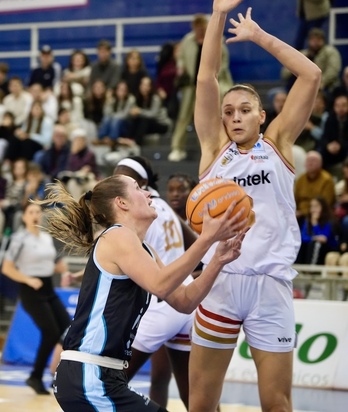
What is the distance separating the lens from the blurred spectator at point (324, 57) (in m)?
13.6

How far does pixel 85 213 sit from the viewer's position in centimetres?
465

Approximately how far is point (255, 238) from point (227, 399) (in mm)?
4405

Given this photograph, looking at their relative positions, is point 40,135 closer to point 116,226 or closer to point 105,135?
point 105,135

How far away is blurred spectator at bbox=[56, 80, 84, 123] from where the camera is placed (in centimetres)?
1590

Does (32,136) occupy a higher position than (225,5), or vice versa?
(225,5)

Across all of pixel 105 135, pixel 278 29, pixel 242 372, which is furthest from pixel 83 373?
pixel 278 29

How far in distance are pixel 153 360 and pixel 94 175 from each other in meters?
7.67

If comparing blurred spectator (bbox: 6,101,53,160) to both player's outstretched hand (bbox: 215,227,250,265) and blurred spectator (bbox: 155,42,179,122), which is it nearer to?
blurred spectator (bbox: 155,42,179,122)

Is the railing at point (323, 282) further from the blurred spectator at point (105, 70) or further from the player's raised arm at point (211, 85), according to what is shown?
the blurred spectator at point (105, 70)

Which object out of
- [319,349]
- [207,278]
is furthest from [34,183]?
[207,278]

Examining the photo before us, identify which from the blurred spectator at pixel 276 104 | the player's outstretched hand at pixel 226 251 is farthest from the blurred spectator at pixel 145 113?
the player's outstretched hand at pixel 226 251

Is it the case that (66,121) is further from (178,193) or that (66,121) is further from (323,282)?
(178,193)

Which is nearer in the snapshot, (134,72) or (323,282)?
(323,282)

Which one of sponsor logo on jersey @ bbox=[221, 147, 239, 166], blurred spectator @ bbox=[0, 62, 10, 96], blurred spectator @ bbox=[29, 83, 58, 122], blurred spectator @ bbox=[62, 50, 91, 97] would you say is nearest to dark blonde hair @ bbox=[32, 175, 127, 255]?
A: sponsor logo on jersey @ bbox=[221, 147, 239, 166]
